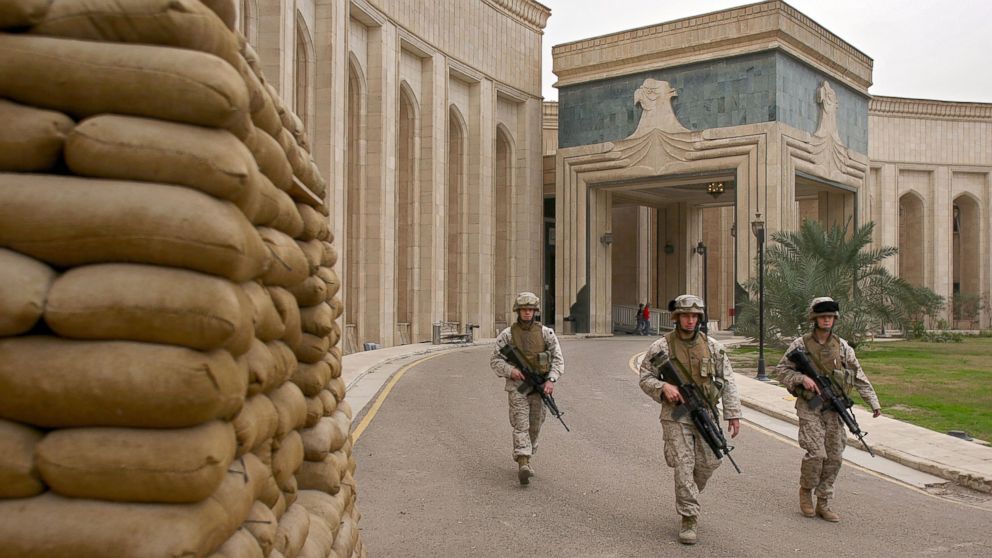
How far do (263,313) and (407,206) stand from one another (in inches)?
1096

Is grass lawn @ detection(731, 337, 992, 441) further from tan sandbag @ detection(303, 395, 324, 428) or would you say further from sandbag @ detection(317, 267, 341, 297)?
tan sandbag @ detection(303, 395, 324, 428)

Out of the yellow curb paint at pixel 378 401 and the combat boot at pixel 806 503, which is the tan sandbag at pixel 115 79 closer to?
the combat boot at pixel 806 503

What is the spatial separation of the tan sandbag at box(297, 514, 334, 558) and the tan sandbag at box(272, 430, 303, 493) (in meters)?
0.24

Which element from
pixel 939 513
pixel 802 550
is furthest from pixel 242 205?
pixel 939 513

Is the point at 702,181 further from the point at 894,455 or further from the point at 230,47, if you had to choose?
the point at 230,47

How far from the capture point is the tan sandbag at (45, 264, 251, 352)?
2.62 metres

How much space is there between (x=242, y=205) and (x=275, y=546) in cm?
146

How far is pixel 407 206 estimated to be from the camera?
3106 cm

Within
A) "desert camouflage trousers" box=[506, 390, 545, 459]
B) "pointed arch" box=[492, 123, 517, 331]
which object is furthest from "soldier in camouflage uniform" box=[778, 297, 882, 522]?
"pointed arch" box=[492, 123, 517, 331]

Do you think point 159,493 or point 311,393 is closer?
point 159,493

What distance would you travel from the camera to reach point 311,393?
496 centimetres

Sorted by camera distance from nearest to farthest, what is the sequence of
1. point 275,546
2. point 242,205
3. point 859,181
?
point 242,205, point 275,546, point 859,181

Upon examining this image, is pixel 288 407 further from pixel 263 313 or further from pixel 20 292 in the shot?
pixel 20 292

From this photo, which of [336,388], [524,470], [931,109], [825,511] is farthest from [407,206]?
[931,109]
